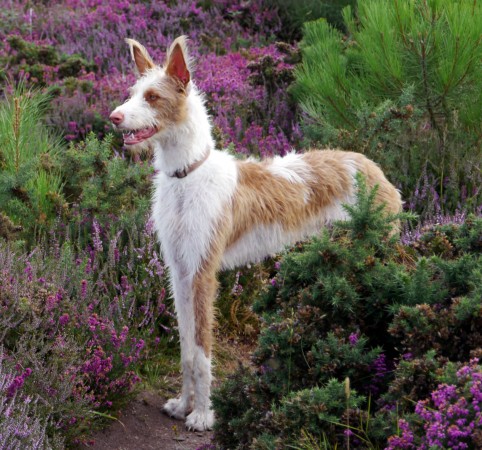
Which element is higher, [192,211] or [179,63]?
[179,63]

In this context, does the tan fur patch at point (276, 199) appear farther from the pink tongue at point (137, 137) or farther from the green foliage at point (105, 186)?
the green foliage at point (105, 186)

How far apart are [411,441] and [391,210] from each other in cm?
235

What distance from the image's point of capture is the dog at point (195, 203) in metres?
4.46

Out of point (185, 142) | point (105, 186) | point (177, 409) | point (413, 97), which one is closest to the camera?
point (185, 142)

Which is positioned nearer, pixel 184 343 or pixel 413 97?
pixel 184 343

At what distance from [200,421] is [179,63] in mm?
2043

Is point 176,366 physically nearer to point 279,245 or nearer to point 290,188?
point 279,245

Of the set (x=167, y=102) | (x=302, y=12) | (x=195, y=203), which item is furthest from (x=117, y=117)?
(x=302, y=12)

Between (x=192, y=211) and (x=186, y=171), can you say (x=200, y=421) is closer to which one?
(x=192, y=211)

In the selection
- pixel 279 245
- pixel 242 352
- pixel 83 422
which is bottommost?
pixel 242 352

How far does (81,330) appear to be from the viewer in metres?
4.46

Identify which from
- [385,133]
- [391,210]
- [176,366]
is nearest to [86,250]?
[176,366]

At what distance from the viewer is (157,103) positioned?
4438mm

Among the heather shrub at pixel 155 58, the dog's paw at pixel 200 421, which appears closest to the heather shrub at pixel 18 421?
the dog's paw at pixel 200 421
